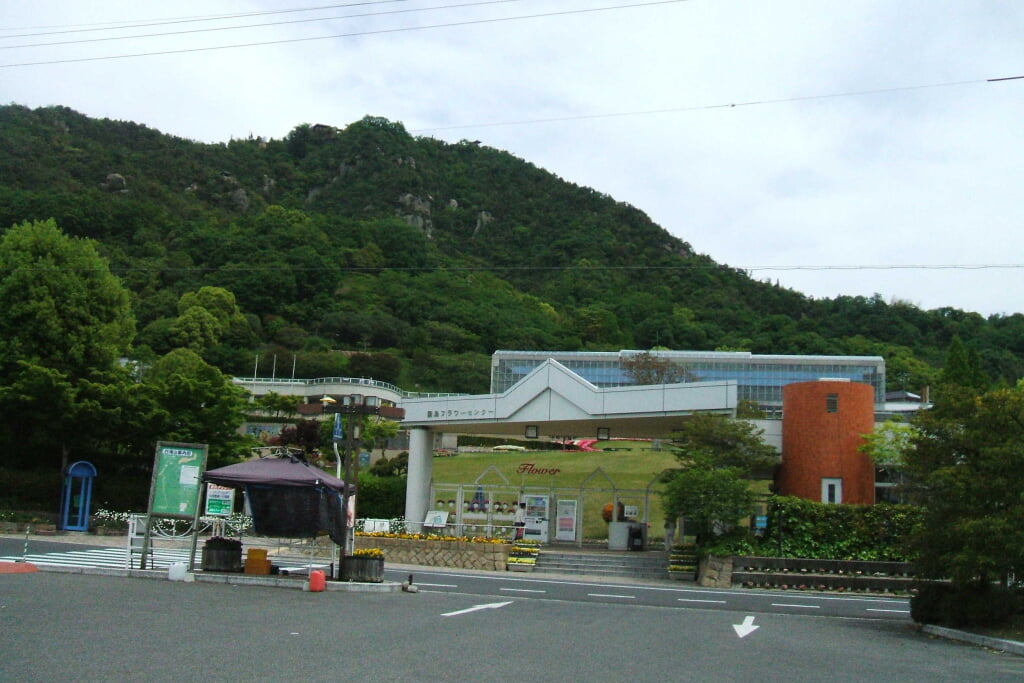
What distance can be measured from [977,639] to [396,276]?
10361cm

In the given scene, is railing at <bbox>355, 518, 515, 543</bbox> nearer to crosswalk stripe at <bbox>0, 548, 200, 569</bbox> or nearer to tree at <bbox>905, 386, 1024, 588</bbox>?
crosswalk stripe at <bbox>0, 548, 200, 569</bbox>

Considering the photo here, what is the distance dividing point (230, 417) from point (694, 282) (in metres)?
91.2

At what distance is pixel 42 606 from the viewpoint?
12820 mm

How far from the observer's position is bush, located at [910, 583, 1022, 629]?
15.4 m

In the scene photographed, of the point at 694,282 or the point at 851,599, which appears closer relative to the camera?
the point at 851,599

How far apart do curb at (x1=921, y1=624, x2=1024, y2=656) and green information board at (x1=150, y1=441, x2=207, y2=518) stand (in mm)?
13988

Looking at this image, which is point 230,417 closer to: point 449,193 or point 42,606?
point 42,606

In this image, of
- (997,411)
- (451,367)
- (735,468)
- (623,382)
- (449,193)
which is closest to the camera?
(997,411)

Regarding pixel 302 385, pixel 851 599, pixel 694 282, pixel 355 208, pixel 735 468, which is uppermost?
pixel 355 208

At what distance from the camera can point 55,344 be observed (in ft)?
124

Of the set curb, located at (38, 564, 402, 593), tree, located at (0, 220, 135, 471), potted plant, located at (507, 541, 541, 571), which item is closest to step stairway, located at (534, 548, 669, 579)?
potted plant, located at (507, 541, 541, 571)

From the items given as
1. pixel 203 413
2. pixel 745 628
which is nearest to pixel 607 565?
pixel 745 628

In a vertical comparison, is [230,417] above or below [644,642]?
above

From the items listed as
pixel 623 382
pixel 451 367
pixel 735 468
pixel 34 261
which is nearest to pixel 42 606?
pixel 735 468
